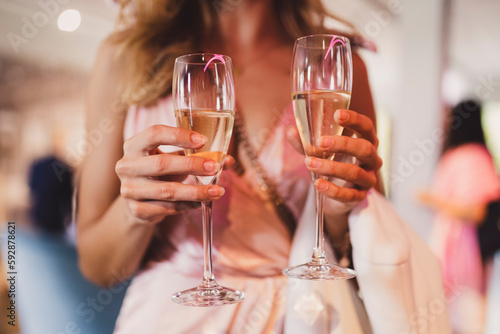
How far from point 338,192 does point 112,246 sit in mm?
636

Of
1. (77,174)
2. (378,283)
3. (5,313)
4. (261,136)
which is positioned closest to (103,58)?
(77,174)

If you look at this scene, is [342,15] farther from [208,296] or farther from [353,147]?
[208,296]

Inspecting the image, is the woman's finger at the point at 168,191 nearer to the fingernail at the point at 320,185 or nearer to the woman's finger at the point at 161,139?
the woman's finger at the point at 161,139

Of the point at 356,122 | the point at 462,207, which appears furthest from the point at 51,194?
the point at 462,207

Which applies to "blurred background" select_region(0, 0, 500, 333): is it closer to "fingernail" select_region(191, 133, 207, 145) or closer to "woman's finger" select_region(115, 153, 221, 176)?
"woman's finger" select_region(115, 153, 221, 176)

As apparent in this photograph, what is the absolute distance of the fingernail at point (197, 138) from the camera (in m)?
0.95

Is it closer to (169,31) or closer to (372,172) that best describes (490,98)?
(372,172)

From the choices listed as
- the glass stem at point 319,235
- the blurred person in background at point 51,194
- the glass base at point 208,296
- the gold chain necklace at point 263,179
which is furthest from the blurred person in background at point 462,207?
the blurred person in background at point 51,194

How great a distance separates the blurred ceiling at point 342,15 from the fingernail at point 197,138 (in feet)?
1.99

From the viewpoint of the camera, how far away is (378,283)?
123cm

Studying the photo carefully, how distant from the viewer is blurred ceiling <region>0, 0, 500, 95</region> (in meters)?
1.39

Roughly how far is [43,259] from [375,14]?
1144mm

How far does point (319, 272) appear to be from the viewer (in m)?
1.04

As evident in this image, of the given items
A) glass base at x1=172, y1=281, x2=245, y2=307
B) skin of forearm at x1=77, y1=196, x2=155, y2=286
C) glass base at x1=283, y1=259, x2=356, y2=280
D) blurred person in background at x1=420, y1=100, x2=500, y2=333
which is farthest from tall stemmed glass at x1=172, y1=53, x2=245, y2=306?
blurred person in background at x1=420, y1=100, x2=500, y2=333
